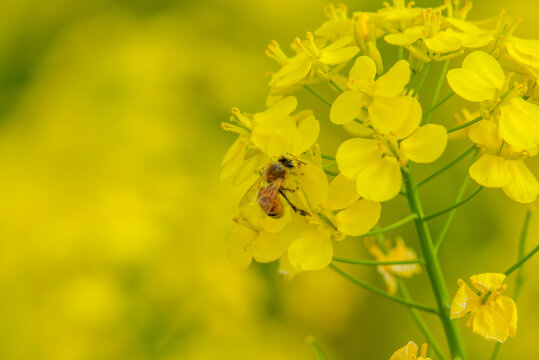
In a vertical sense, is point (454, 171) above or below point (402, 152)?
below

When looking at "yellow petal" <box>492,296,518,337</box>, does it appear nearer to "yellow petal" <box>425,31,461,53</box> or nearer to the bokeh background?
"yellow petal" <box>425,31,461,53</box>

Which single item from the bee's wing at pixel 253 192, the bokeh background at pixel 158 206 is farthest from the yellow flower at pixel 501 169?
the bokeh background at pixel 158 206

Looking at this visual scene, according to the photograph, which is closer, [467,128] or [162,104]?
[467,128]

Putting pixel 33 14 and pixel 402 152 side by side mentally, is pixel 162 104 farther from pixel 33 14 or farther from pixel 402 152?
pixel 402 152

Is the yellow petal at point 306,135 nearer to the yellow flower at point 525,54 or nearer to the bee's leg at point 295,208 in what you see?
the bee's leg at point 295,208

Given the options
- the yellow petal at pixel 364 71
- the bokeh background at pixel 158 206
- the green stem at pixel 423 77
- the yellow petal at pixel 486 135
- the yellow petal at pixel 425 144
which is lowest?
the bokeh background at pixel 158 206

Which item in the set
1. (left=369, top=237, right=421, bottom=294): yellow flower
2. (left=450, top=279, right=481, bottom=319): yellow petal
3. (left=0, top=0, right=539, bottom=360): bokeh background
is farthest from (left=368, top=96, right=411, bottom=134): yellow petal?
(left=0, top=0, right=539, bottom=360): bokeh background

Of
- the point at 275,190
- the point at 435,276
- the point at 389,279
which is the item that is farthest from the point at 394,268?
the point at 275,190

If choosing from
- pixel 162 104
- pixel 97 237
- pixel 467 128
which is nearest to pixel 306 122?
pixel 467 128
